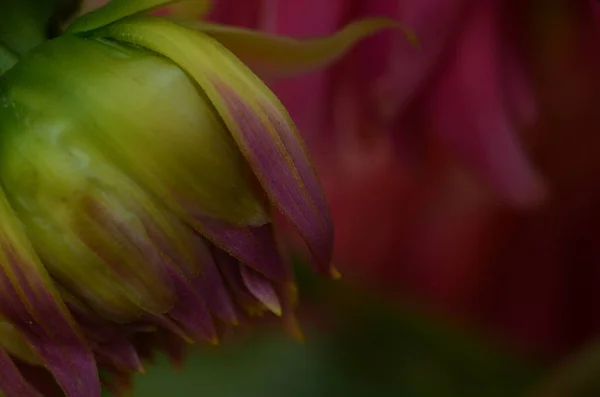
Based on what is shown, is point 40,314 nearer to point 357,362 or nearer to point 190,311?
point 190,311

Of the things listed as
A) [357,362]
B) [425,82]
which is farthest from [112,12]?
[357,362]

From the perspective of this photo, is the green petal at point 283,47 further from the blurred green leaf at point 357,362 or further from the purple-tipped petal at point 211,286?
the blurred green leaf at point 357,362

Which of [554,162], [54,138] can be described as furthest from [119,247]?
[554,162]

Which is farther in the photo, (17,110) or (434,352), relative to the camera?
(434,352)

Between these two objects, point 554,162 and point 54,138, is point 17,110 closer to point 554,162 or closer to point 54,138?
point 54,138

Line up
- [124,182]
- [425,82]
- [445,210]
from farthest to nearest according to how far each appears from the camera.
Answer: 1. [445,210]
2. [425,82]
3. [124,182]

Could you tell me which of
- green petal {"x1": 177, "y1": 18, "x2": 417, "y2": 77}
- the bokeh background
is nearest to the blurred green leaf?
the bokeh background
